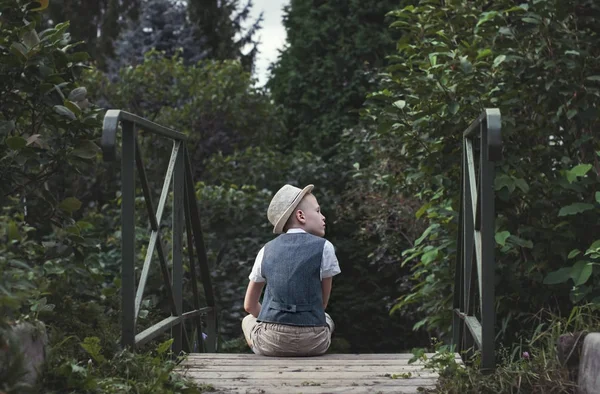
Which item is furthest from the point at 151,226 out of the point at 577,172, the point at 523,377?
the point at 577,172

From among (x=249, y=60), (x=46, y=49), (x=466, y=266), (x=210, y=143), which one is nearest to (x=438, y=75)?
(x=466, y=266)

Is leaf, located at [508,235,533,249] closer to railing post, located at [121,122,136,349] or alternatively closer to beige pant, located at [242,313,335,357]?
beige pant, located at [242,313,335,357]

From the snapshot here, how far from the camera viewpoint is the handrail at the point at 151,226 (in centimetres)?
331

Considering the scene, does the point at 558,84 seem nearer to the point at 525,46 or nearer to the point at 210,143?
the point at 525,46

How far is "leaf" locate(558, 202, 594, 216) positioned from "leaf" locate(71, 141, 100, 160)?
84.1 inches

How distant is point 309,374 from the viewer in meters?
3.63

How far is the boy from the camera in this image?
4352 millimetres

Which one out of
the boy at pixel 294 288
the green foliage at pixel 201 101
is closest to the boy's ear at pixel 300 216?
the boy at pixel 294 288

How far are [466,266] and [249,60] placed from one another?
14.7 m

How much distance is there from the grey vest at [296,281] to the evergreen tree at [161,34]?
40.4 feet

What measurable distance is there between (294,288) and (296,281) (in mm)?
33

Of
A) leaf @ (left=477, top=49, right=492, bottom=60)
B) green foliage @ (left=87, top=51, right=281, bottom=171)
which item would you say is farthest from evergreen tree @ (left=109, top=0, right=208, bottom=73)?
leaf @ (left=477, top=49, right=492, bottom=60)

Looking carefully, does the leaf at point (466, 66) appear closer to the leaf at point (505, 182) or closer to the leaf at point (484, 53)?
the leaf at point (484, 53)

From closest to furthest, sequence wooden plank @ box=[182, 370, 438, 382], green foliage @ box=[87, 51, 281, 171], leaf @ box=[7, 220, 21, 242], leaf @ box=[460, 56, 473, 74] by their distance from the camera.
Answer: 1. leaf @ box=[7, 220, 21, 242]
2. wooden plank @ box=[182, 370, 438, 382]
3. leaf @ box=[460, 56, 473, 74]
4. green foliage @ box=[87, 51, 281, 171]
